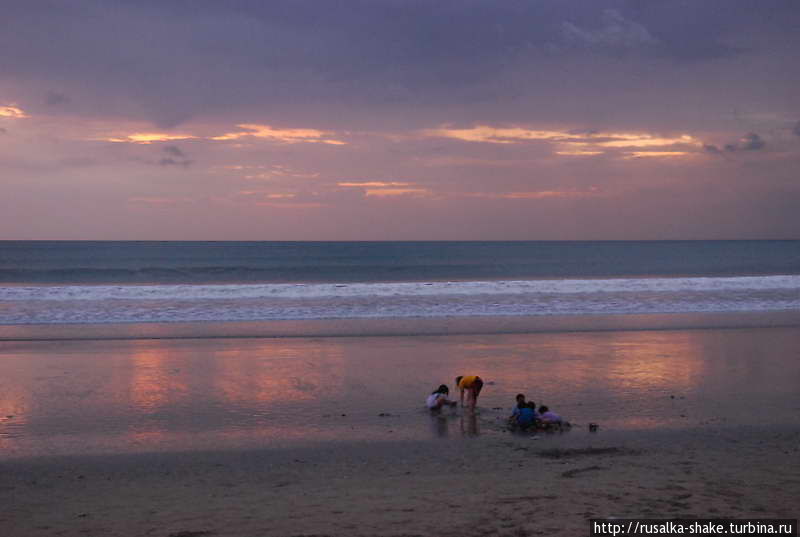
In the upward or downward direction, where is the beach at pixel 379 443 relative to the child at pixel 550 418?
downward

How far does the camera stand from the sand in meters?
6.00

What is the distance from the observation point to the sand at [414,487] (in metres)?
6.00

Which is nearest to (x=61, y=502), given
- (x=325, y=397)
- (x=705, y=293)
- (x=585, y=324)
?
(x=325, y=397)

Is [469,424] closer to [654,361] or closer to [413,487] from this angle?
[413,487]

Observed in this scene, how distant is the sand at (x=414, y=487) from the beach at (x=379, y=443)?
2 centimetres

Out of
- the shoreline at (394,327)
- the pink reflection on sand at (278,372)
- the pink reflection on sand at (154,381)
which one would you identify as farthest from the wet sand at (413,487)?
the shoreline at (394,327)

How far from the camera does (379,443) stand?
8.41 meters

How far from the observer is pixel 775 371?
12.7 meters

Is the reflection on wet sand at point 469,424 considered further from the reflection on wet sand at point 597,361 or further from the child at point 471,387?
the reflection on wet sand at point 597,361

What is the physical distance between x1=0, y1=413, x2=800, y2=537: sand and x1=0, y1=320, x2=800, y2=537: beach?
0.08 feet

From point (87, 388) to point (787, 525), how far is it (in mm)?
9945

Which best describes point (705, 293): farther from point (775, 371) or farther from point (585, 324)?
point (775, 371)

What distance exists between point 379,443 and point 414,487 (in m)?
1.59

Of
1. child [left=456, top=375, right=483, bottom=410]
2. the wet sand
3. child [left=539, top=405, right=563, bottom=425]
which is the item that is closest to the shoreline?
child [left=456, top=375, right=483, bottom=410]
